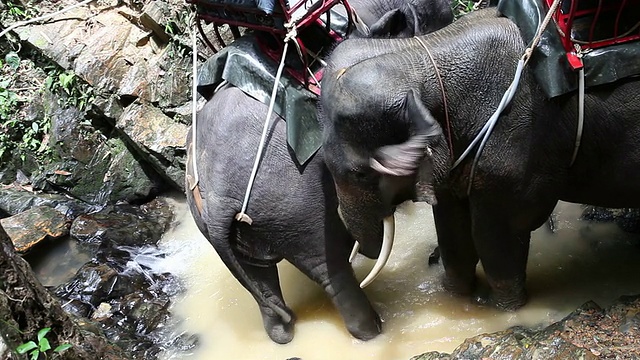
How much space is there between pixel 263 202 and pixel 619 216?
2347mm

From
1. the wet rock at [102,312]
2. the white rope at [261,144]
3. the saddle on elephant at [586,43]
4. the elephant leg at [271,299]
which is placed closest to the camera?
the saddle on elephant at [586,43]

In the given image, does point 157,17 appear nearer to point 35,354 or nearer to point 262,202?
point 262,202

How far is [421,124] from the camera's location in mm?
2424

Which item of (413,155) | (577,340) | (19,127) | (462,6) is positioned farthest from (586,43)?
(19,127)

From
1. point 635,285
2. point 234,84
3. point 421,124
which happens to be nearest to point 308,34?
point 234,84

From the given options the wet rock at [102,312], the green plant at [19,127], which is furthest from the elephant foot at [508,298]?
the green plant at [19,127]

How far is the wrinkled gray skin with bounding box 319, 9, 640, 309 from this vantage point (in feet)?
8.32

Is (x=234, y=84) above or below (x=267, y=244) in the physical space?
above

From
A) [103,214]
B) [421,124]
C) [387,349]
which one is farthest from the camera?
[103,214]

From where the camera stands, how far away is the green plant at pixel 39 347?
2.41 metres

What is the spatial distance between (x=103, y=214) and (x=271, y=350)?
2456mm

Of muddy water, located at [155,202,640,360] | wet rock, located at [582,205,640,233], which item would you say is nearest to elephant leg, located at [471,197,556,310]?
muddy water, located at [155,202,640,360]

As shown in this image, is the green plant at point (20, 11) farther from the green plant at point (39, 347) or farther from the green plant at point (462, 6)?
the green plant at point (39, 347)

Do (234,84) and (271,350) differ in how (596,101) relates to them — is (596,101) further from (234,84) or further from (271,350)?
(271,350)
